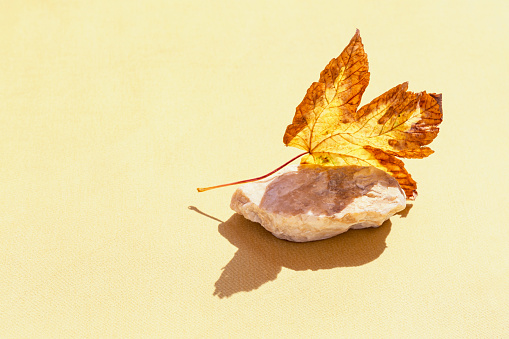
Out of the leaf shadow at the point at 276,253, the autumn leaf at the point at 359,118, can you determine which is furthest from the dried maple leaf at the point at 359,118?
the leaf shadow at the point at 276,253

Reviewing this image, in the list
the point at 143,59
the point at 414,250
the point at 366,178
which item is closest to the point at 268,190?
the point at 366,178

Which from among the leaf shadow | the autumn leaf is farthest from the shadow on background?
the autumn leaf

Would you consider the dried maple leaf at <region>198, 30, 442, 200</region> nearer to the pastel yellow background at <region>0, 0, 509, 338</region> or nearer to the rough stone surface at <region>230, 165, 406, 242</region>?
the rough stone surface at <region>230, 165, 406, 242</region>

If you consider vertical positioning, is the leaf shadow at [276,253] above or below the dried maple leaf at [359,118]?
below

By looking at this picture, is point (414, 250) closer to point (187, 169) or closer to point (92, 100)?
point (187, 169)

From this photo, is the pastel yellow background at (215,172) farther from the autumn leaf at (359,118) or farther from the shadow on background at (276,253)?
the autumn leaf at (359,118)

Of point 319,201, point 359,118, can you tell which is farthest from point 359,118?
point 319,201

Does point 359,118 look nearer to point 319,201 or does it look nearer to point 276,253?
point 319,201
